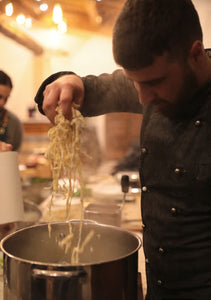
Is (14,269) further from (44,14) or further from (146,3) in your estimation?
(44,14)

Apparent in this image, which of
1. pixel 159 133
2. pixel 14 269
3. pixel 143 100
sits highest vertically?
pixel 143 100

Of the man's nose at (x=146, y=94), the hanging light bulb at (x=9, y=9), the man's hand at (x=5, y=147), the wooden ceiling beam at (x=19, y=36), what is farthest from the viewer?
the wooden ceiling beam at (x=19, y=36)

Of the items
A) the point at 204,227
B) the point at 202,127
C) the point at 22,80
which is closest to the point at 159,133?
the point at 202,127

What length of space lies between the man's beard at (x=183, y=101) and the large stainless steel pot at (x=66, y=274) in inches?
17.0

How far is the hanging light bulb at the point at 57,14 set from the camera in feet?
5.48

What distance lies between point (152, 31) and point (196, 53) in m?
0.19

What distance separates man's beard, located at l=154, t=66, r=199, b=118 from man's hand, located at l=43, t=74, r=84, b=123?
0.28m

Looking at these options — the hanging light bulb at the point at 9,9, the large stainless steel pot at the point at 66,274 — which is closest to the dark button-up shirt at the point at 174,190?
the large stainless steel pot at the point at 66,274

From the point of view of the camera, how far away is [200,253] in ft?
3.78

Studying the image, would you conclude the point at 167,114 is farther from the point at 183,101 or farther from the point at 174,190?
the point at 174,190

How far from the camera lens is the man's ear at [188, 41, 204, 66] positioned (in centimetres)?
101

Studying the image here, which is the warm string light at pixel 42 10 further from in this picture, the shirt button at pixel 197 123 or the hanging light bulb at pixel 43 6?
the shirt button at pixel 197 123

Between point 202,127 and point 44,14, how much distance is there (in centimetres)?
112

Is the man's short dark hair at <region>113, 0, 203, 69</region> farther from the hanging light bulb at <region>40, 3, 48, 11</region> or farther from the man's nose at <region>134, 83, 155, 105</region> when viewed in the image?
the hanging light bulb at <region>40, 3, 48, 11</region>
